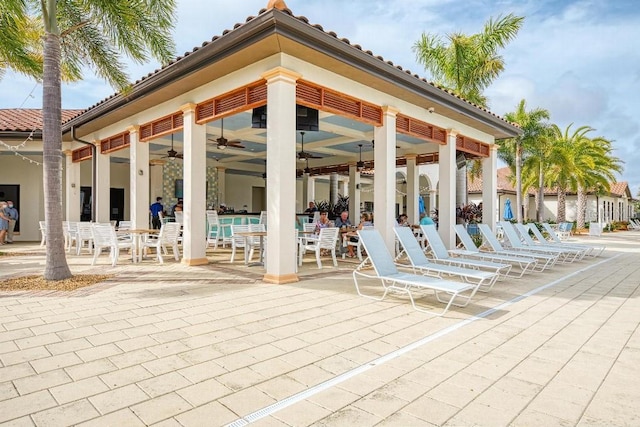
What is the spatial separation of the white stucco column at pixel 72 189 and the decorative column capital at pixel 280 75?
1098 cm

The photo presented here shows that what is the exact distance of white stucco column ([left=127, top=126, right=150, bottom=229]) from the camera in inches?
414

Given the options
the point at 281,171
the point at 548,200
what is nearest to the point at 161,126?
the point at 281,171

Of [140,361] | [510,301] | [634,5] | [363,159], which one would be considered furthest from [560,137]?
[140,361]

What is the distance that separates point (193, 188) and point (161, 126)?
233 centimetres

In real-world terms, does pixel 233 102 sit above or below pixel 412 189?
above

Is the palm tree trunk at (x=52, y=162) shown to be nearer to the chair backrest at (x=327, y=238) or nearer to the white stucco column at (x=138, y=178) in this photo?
the white stucco column at (x=138, y=178)

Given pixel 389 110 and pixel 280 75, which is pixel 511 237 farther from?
pixel 280 75

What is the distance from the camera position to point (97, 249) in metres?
8.52

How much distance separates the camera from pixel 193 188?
852cm

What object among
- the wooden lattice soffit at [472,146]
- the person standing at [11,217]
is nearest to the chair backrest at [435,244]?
the wooden lattice soffit at [472,146]

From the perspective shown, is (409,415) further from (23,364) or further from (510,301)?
(510,301)

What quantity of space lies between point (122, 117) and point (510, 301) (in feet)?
34.4

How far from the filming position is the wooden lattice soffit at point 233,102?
7.04 metres

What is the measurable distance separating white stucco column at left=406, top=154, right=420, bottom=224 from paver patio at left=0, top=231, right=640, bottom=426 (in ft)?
33.3
